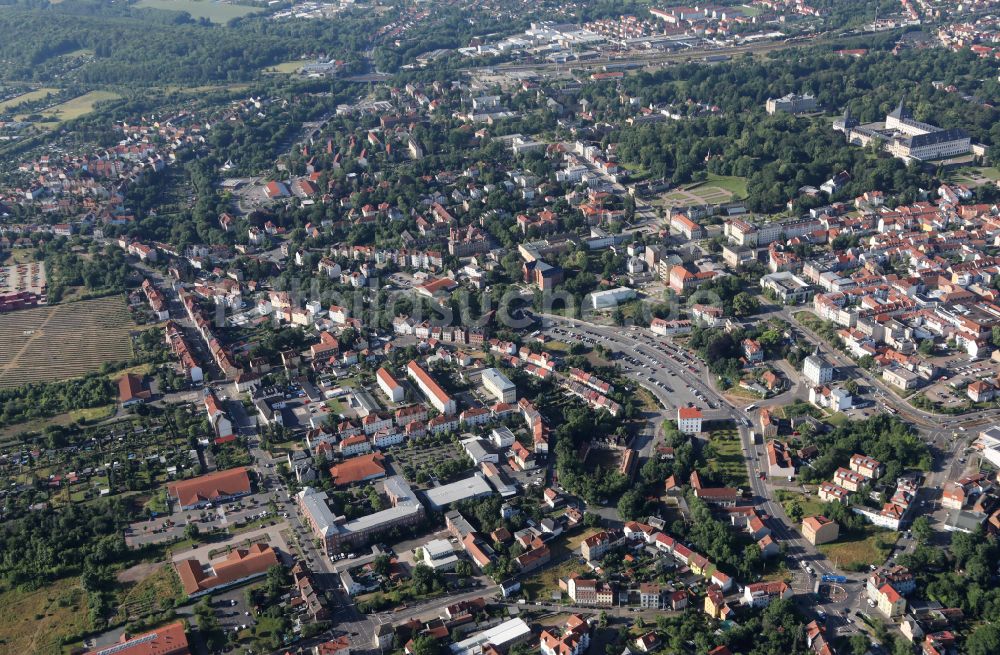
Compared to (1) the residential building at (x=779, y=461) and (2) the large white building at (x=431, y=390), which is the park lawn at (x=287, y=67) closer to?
(2) the large white building at (x=431, y=390)

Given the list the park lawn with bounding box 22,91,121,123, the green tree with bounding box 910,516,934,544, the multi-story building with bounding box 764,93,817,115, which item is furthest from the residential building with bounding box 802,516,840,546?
the park lawn with bounding box 22,91,121,123

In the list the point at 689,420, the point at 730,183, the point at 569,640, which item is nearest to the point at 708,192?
the point at 730,183

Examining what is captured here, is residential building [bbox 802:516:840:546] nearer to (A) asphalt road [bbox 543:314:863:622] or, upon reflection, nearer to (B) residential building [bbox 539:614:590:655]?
(A) asphalt road [bbox 543:314:863:622]

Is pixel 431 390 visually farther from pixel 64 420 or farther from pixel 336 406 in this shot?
pixel 64 420

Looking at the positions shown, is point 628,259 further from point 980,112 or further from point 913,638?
point 980,112

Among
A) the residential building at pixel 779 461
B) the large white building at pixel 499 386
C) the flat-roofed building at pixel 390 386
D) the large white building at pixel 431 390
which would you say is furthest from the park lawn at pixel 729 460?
the flat-roofed building at pixel 390 386
